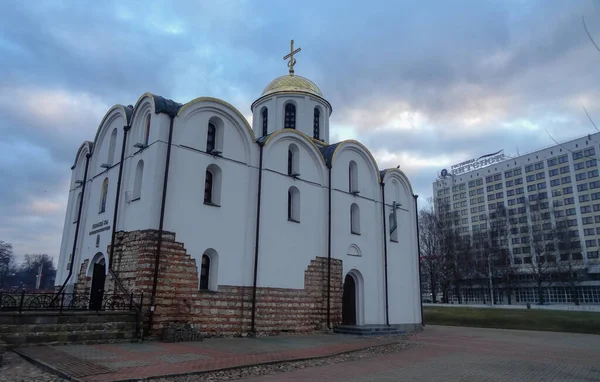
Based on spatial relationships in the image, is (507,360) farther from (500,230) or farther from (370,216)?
(500,230)

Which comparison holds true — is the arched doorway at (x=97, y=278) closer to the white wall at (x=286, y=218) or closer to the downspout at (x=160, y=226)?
the downspout at (x=160, y=226)

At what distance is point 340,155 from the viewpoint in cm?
2097

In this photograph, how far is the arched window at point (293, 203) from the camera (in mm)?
18283

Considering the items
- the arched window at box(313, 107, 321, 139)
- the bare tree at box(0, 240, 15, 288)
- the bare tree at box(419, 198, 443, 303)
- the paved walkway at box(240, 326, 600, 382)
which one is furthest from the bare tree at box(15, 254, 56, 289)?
the paved walkway at box(240, 326, 600, 382)

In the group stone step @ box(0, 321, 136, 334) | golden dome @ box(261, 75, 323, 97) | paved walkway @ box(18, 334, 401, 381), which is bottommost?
paved walkway @ box(18, 334, 401, 381)

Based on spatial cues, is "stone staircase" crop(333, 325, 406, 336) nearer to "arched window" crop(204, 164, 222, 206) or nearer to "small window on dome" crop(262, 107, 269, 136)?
"arched window" crop(204, 164, 222, 206)

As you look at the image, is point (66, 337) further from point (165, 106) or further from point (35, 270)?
point (35, 270)

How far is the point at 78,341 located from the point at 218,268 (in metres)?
5.00

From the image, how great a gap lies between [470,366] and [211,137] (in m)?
11.7

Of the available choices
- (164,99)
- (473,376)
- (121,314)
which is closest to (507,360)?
(473,376)

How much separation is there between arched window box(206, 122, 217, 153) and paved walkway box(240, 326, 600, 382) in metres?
9.46

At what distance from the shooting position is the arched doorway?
633 inches

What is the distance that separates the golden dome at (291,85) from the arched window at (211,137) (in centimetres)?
766

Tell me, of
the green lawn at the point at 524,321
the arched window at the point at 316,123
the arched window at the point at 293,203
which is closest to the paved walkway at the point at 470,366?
the arched window at the point at 293,203
